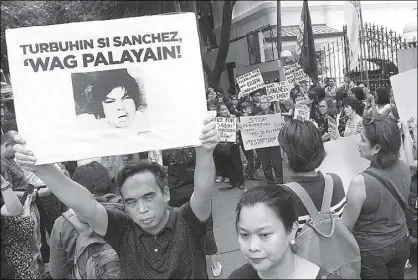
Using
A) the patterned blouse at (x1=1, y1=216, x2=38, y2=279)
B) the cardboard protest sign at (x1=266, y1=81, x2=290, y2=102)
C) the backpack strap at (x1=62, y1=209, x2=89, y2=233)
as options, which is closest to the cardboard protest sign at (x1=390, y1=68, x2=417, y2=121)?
the backpack strap at (x1=62, y1=209, x2=89, y2=233)

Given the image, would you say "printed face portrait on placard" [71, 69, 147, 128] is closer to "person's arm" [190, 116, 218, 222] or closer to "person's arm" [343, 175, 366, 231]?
"person's arm" [190, 116, 218, 222]

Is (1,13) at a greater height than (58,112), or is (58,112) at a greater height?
(1,13)

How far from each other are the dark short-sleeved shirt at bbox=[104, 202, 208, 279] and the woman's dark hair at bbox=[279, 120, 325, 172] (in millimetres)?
707

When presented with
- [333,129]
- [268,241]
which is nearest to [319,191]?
[268,241]

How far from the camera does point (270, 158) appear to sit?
9008 mm

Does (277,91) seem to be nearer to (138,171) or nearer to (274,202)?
(138,171)

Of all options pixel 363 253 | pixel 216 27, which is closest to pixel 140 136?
pixel 363 253

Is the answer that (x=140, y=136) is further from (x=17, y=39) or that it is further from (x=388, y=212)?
(x=388, y=212)

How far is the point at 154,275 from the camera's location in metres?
2.25

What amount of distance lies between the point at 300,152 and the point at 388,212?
0.63 m

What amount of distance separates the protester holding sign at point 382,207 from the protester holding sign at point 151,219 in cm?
96

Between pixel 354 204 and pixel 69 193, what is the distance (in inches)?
60.7

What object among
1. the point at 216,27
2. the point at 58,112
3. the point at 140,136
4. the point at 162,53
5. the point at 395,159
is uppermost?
the point at 216,27

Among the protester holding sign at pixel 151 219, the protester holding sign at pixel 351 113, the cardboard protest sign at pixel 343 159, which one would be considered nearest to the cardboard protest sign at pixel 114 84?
the protester holding sign at pixel 151 219
